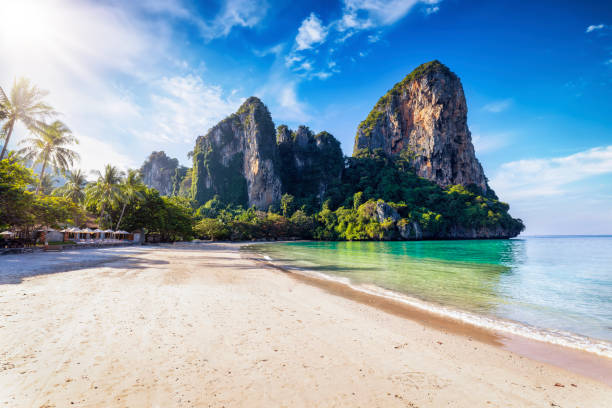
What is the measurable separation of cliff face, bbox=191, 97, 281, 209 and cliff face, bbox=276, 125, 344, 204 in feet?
34.8

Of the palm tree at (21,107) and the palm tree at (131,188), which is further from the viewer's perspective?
the palm tree at (131,188)

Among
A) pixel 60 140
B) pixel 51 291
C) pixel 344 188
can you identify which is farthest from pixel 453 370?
pixel 344 188

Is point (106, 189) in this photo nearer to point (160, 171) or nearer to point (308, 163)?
point (308, 163)

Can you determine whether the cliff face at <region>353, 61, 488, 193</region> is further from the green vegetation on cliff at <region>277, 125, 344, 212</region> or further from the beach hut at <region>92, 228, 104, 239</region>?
the beach hut at <region>92, 228, 104, 239</region>

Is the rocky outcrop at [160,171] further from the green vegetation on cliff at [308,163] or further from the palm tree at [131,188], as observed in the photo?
the palm tree at [131,188]

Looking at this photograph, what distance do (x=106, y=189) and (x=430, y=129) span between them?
121178mm

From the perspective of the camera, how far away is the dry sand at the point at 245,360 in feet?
9.85

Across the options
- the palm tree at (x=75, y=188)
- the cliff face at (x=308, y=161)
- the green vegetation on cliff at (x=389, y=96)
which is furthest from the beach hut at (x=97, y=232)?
the green vegetation on cliff at (x=389, y=96)

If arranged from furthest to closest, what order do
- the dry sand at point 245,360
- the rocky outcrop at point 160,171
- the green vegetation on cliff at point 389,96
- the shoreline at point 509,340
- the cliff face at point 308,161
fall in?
the rocky outcrop at point 160,171
the green vegetation on cliff at point 389,96
the cliff face at point 308,161
the shoreline at point 509,340
the dry sand at point 245,360

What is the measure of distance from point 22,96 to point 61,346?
3086 centimetres

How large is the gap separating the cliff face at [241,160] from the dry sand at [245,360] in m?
95.6

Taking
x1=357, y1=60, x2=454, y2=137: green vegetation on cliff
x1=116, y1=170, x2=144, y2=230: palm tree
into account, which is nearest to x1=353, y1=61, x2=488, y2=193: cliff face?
x1=357, y1=60, x2=454, y2=137: green vegetation on cliff

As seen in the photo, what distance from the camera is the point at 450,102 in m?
117

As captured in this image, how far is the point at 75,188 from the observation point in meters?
39.3
